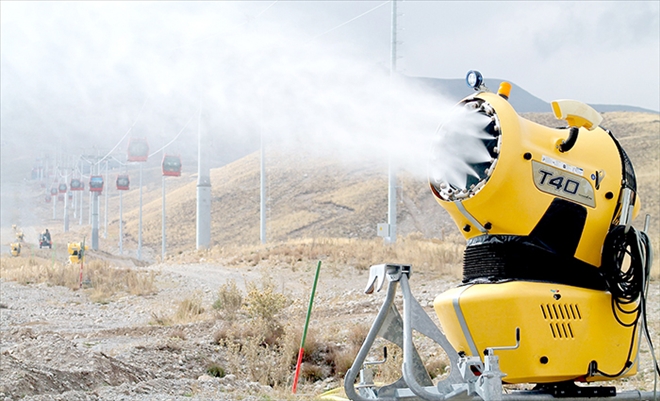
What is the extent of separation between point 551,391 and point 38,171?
164435 millimetres

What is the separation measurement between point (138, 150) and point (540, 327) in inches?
2437

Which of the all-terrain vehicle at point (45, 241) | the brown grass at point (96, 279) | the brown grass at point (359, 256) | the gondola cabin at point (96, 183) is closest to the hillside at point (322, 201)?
the gondola cabin at point (96, 183)

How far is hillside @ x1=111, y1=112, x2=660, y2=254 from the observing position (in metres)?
75.6

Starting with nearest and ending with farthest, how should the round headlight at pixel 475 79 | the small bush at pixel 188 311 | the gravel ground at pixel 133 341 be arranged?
the round headlight at pixel 475 79 → the gravel ground at pixel 133 341 → the small bush at pixel 188 311

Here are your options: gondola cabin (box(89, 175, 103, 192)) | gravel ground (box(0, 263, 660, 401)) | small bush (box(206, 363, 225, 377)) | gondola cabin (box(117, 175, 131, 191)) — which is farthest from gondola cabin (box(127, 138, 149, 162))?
small bush (box(206, 363, 225, 377))

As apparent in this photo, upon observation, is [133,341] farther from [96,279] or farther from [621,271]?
[96,279]

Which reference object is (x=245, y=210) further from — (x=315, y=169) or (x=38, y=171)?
(x=38, y=171)

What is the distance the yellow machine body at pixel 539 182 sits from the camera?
4328mm

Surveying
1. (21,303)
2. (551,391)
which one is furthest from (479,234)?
(21,303)

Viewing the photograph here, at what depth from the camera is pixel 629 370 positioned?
4621 mm

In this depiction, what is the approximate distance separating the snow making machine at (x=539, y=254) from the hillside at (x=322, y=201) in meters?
58.7

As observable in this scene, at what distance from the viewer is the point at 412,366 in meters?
3.87

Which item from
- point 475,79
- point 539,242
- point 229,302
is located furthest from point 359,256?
point 539,242

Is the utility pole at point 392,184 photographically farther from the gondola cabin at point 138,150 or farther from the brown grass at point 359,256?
the gondola cabin at point 138,150
